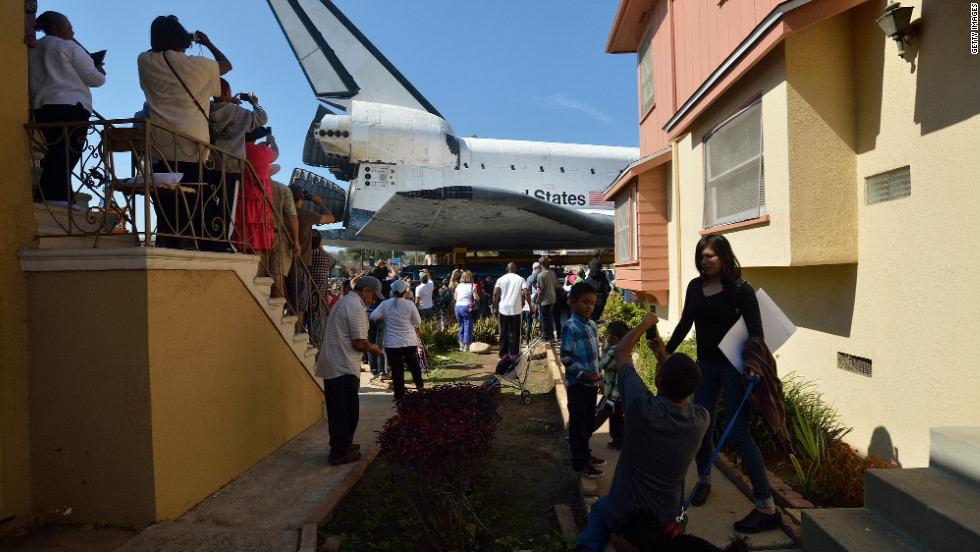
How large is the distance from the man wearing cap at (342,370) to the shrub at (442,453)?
1379mm

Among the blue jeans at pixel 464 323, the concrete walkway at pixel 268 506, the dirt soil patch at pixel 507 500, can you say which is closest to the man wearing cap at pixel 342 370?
the concrete walkway at pixel 268 506

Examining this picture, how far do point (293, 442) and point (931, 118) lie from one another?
603cm

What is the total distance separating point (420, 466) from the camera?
3088 mm

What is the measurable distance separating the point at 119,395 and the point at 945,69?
5.90 meters

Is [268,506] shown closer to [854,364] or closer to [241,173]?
[241,173]

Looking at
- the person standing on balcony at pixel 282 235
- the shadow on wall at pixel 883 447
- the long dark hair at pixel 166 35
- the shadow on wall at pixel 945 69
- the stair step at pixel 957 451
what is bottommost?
the shadow on wall at pixel 883 447

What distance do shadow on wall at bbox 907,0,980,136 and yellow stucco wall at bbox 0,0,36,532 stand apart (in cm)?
630

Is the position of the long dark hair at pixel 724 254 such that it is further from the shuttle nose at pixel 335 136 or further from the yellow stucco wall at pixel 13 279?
the shuttle nose at pixel 335 136

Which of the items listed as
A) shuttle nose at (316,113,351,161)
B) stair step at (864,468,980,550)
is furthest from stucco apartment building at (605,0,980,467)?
shuttle nose at (316,113,351,161)

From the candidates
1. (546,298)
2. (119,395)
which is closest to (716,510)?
(119,395)

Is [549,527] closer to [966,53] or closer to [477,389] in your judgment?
[477,389]

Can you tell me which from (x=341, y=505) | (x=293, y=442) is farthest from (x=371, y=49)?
(x=341, y=505)

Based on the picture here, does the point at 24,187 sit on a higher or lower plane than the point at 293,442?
higher

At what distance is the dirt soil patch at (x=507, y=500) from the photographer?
3.54 meters
